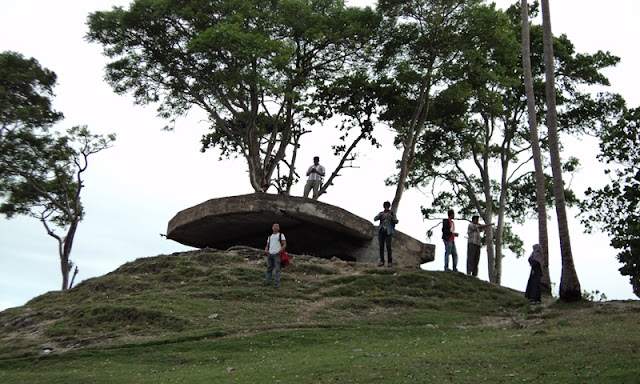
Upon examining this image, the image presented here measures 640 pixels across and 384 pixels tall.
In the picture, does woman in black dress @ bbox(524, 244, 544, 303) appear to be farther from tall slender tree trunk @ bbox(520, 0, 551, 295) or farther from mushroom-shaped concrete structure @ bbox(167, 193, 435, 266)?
mushroom-shaped concrete structure @ bbox(167, 193, 435, 266)

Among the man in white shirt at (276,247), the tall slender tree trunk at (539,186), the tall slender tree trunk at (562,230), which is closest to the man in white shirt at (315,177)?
the man in white shirt at (276,247)

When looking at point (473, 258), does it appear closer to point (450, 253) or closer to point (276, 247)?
point (450, 253)

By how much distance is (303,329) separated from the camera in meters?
17.3

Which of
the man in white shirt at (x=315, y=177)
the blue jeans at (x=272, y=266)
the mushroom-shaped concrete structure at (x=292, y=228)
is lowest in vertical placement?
the blue jeans at (x=272, y=266)

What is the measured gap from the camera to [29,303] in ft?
74.8

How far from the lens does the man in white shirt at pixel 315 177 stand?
2781 centimetres

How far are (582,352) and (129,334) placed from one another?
1001cm

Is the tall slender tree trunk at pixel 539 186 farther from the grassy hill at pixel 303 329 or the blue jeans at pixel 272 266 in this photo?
the blue jeans at pixel 272 266

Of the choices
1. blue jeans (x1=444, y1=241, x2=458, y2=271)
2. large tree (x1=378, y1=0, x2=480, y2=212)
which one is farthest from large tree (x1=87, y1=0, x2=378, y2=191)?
blue jeans (x1=444, y1=241, x2=458, y2=271)

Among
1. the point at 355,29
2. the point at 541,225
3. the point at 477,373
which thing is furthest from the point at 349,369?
the point at 355,29

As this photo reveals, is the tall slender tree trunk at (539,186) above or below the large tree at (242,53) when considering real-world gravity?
below

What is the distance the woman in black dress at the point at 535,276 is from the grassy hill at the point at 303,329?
35 cm

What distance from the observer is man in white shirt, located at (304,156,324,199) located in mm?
27812

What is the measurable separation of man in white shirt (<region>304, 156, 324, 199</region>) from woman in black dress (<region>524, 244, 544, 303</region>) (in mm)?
9535
